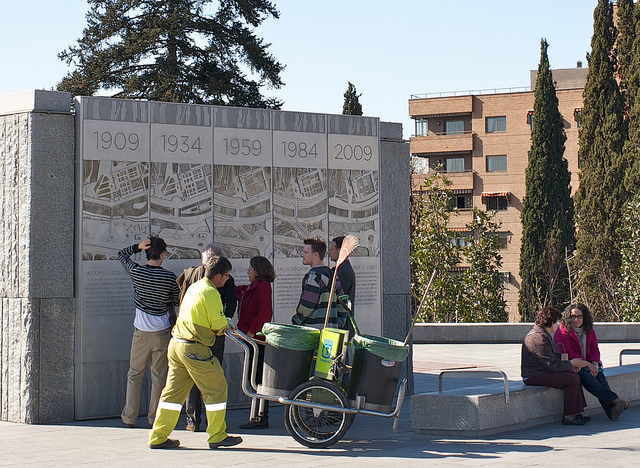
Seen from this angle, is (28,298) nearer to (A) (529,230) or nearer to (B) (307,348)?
(B) (307,348)

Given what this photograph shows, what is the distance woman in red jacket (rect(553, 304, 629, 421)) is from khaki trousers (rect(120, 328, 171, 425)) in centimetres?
416

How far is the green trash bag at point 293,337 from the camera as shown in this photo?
8734mm

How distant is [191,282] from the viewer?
9164 mm

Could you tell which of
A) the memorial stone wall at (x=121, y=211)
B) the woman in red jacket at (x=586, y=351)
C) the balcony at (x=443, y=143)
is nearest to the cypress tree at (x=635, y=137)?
the memorial stone wall at (x=121, y=211)

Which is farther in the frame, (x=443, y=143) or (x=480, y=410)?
(x=443, y=143)

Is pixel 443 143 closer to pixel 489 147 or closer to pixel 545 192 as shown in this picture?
pixel 489 147

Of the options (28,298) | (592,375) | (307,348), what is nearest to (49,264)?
(28,298)

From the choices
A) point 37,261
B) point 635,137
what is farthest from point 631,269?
point 37,261

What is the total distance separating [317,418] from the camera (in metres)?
8.72

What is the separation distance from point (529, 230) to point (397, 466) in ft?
132

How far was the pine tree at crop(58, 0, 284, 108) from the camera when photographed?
36.7m

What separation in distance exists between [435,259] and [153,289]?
56.9 ft

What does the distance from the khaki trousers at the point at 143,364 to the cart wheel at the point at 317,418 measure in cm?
176

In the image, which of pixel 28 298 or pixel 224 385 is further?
pixel 28 298
